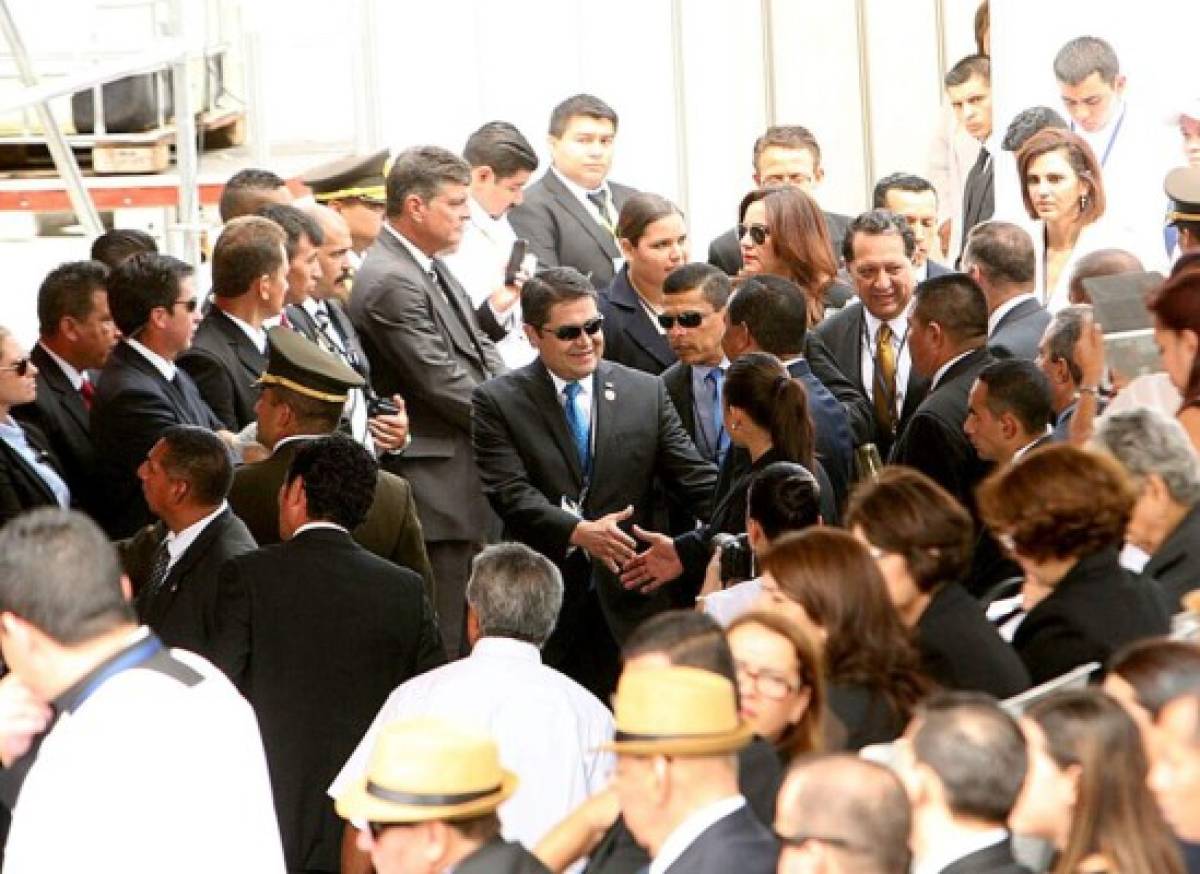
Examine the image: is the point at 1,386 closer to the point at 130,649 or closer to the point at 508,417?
the point at 508,417

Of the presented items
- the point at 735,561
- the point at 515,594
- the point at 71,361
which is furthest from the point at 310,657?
the point at 71,361

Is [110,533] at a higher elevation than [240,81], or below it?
below

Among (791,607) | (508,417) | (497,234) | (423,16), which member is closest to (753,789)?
(791,607)

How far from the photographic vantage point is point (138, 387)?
889 cm

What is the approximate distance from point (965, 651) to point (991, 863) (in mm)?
1342

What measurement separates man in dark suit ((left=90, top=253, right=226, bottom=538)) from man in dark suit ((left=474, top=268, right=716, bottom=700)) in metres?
0.90

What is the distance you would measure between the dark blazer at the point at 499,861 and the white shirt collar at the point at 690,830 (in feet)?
0.72

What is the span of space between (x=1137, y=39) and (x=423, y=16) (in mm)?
3946

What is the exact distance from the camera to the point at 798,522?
7.50m

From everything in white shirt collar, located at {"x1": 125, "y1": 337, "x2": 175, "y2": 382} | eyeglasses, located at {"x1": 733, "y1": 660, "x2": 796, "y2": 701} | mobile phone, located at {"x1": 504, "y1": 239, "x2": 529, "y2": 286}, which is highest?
mobile phone, located at {"x1": 504, "y1": 239, "x2": 529, "y2": 286}

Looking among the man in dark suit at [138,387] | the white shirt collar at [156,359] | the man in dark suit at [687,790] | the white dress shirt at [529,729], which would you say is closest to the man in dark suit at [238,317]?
the man in dark suit at [138,387]

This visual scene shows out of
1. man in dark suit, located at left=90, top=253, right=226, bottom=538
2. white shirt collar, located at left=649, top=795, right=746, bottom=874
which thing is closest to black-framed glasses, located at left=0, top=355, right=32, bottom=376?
man in dark suit, located at left=90, top=253, right=226, bottom=538

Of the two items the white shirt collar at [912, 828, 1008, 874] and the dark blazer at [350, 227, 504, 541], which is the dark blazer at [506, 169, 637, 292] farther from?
the white shirt collar at [912, 828, 1008, 874]

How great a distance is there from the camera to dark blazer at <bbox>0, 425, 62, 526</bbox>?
8500mm
